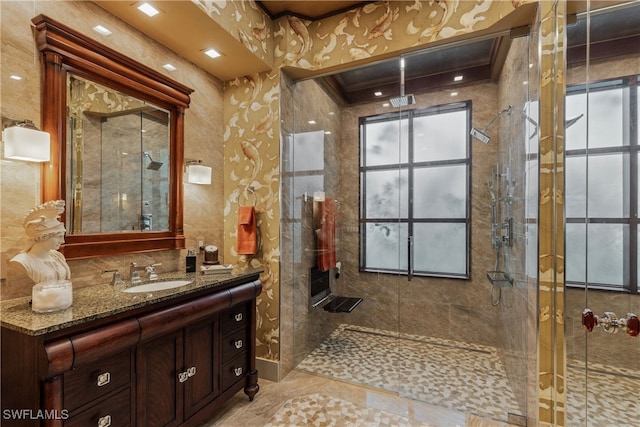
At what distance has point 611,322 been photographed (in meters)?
1.16

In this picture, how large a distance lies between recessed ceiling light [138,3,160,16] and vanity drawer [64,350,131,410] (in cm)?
192

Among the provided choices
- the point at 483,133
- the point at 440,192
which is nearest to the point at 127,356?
the point at 440,192

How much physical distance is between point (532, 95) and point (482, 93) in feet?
2.93

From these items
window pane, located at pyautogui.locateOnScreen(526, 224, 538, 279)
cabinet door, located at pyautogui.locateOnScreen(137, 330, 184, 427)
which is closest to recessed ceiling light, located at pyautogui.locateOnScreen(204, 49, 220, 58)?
cabinet door, located at pyautogui.locateOnScreen(137, 330, 184, 427)

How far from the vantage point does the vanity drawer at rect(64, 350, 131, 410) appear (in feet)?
3.86

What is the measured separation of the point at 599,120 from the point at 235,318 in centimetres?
220

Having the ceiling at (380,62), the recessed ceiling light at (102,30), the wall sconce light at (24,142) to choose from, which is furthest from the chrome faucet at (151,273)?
the ceiling at (380,62)

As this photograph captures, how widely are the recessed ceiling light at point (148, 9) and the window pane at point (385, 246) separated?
2.52 m

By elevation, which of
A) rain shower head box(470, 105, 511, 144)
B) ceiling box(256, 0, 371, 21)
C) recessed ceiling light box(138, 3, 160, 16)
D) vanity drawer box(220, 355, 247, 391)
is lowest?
vanity drawer box(220, 355, 247, 391)

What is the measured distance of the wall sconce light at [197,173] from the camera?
2289 millimetres

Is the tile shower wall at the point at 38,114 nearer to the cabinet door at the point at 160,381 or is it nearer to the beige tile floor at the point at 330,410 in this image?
the cabinet door at the point at 160,381

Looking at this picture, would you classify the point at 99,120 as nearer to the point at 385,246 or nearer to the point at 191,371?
the point at 191,371

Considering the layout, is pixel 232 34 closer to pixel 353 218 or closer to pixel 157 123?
pixel 157 123

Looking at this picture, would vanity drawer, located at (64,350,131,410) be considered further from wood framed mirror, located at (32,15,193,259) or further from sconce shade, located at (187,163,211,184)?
sconce shade, located at (187,163,211,184)
